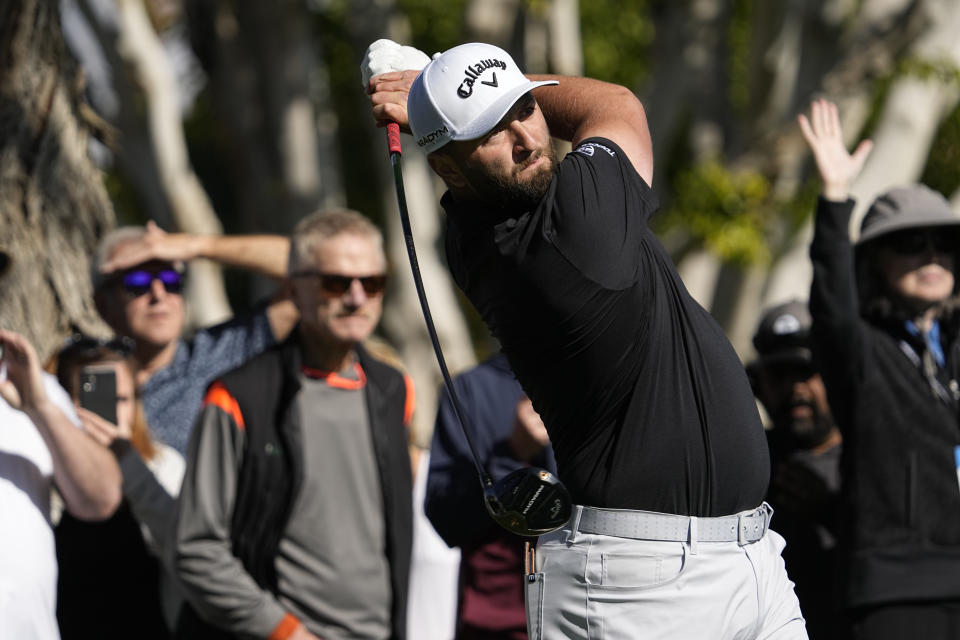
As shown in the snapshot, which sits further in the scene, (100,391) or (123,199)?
(123,199)

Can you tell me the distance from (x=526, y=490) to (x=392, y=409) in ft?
6.04

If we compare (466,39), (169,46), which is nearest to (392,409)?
(466,39)

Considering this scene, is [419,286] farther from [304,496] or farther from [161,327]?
[161,327]

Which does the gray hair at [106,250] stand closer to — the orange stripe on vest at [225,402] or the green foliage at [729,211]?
the orange stripe on vest at [225,402]

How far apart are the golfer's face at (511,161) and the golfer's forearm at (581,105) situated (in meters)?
0.29

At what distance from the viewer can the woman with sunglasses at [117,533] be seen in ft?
15.5

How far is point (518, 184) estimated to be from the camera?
3.07m

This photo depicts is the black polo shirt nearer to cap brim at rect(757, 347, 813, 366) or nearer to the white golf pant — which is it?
the white golf pant

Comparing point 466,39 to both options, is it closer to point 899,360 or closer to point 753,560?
point 899,360

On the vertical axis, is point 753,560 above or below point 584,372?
below

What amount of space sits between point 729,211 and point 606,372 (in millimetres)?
6210

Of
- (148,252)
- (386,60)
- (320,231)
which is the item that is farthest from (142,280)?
(386,60)

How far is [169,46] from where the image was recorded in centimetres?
1465

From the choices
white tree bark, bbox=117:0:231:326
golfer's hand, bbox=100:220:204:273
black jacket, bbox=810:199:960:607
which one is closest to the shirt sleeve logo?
black jacket, bbox=810:199:960:607
